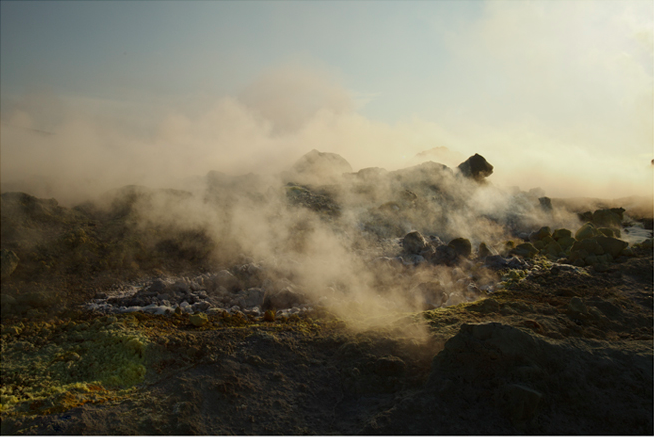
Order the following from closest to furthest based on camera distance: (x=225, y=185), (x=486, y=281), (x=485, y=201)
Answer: (x=486, y=281), (x=225, y=185), (x=485, y=201)

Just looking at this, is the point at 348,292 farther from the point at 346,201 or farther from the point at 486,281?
the point at 346,201

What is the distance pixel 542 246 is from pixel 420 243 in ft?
16.2

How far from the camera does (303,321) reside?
7.18 metres

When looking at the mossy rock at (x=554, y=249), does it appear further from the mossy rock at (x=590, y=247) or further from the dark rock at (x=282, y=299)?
the dark rock at (x=282, y=299)

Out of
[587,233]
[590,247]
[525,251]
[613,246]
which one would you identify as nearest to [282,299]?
[525,251]

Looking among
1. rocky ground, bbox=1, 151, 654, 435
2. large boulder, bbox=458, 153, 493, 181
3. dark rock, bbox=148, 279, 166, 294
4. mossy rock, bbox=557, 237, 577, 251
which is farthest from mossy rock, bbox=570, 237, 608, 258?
dark rock, bbox=148, 279, 166, 294

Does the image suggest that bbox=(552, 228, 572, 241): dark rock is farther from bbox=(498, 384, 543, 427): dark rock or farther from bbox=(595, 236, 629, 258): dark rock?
bbox=(498, 384, 543, 427): dark rock

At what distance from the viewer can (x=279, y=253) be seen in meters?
10.1

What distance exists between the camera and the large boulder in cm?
1642

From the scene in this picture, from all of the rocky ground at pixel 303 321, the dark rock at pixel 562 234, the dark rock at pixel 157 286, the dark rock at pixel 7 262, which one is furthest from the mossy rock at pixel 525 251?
the dark rock at pixel 7 262

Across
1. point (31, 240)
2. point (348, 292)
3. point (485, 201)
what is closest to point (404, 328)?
point (348, 292)

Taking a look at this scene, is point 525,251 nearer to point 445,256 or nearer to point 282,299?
point 445,256

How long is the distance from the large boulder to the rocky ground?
4.06m

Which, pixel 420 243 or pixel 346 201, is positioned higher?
pixel 346 201
